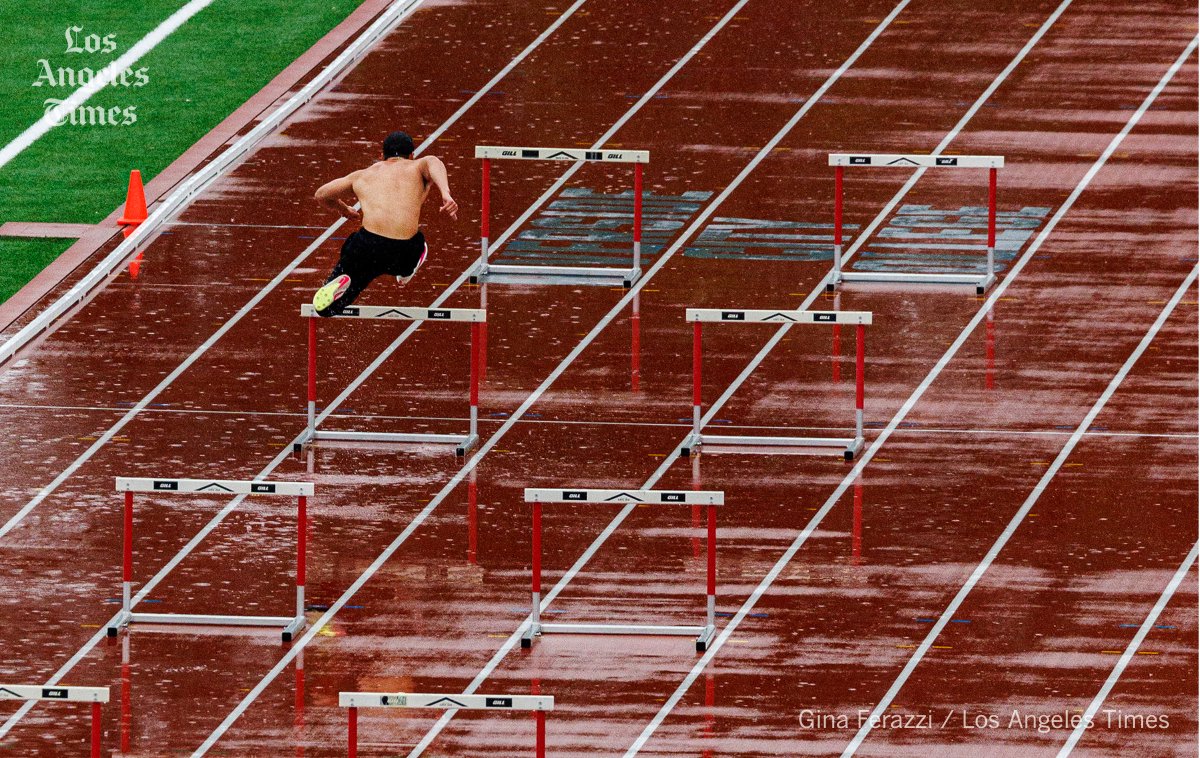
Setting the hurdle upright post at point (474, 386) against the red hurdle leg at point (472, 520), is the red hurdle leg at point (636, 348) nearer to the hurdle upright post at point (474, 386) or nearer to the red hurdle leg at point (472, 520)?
the hurdle upright post at point (474, 386)

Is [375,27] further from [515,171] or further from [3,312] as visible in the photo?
[3,312]

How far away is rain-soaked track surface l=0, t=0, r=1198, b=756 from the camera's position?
18266mm

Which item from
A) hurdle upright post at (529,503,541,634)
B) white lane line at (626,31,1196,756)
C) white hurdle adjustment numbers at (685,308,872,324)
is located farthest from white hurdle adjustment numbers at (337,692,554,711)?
white hurdle adjustment numbers at (685,308,872,324)

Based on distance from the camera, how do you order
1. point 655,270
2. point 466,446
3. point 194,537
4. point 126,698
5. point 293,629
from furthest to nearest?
point 655,270 < point 466,446 < point 194,537 < point 293,629 < point 126,698

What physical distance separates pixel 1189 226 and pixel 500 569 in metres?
9.74

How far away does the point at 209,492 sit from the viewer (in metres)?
19.0

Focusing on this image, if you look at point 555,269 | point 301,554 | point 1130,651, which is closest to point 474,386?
point 301,554

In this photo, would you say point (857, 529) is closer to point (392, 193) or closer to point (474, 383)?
point (474, 383)

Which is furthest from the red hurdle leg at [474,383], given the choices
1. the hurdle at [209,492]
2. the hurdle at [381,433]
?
the hurdle at [209,492]

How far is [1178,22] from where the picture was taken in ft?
108

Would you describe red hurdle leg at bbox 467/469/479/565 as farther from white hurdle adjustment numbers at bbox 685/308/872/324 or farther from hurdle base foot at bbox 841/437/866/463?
hurdle base foot at bbox 841/437/866/463

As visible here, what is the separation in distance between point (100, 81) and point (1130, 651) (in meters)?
16.4

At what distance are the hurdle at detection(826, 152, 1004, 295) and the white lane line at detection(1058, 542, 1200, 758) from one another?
551 centimetres

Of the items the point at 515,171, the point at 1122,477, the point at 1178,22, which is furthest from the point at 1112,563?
the point at 1178,22
